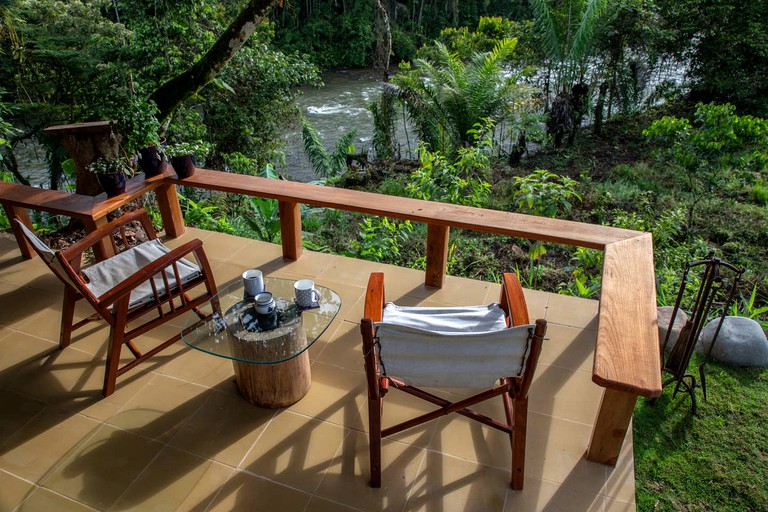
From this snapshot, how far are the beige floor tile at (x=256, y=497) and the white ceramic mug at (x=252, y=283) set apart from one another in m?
0.79

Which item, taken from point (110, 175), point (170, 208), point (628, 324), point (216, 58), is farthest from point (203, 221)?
point (628, 324)

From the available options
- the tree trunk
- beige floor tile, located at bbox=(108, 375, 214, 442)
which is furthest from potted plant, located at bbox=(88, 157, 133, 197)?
beige floor tile, located at bbox=(108, 375, 214, 442)

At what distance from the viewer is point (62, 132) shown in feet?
12.0

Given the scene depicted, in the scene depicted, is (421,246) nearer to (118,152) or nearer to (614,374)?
(118,152)

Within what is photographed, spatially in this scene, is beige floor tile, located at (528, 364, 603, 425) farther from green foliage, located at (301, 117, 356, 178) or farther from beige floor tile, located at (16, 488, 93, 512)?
green foliage, located at (301, 117, 356, 178)

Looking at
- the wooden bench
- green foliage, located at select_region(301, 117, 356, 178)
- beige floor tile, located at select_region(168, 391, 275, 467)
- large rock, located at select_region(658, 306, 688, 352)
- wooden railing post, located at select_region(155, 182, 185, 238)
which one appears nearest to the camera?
beige floor tile, located at select_region(168, 391, 275, 467)

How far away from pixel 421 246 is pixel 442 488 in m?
2.92

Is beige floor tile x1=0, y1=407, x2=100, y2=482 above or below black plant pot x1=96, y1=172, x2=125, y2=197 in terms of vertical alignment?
below

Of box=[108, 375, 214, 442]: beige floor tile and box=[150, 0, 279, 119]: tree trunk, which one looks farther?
box=[150, 0, 279, 119]: tree trunk

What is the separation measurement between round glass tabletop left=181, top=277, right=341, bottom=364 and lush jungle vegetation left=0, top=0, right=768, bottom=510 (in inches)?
58.3

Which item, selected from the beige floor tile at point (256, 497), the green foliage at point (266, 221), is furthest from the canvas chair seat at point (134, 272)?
the green foliage at point (266, 221)

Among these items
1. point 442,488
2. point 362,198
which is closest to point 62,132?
point 362,198

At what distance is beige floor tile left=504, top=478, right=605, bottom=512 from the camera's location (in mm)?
1950

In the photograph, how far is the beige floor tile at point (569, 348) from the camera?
2.68 m
